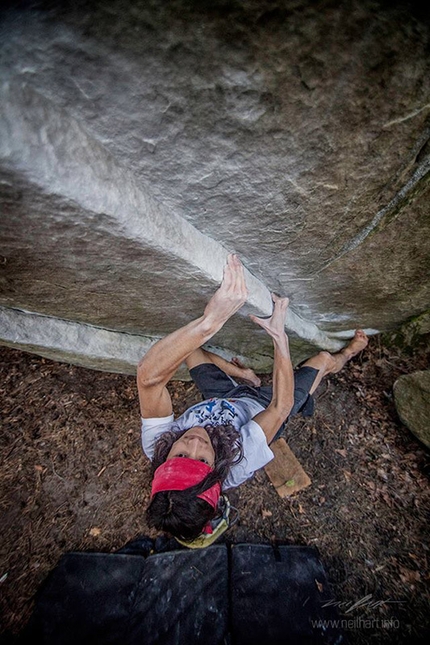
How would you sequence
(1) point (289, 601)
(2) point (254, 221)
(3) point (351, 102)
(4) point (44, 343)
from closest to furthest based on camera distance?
1. (3) point (351, 102)
2. (2) point (254, 221)
3. (1) point (289, 601)
4. (4) point (44, 343)

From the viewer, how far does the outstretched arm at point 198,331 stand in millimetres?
2072

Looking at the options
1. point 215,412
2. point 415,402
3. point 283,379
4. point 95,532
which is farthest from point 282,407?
point 95,532

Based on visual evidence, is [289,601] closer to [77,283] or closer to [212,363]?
[212,363]

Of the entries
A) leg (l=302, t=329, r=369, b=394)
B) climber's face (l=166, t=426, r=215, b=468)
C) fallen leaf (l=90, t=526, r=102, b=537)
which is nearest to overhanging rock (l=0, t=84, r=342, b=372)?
leg (l=302, t=329, r=369, b=394)

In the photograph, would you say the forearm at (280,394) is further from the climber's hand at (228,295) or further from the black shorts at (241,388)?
the climber's hand at (228,295)

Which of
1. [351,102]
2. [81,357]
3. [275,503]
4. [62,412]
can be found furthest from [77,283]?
[275,503]

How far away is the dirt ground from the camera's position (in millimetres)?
2877

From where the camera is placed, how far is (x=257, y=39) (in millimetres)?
975

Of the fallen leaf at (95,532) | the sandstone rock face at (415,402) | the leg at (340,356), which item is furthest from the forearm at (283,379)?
the fallen leaf at (95,532)

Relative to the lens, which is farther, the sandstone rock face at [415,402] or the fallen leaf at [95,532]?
the sandstone rock face at [415,402]

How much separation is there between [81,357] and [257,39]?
3087 millimetres

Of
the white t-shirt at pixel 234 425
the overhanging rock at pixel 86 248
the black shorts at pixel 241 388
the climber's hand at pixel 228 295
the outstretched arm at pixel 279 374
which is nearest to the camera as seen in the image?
the overhanging rock at pixel 86 248

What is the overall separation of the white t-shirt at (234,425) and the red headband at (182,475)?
13.3 inches

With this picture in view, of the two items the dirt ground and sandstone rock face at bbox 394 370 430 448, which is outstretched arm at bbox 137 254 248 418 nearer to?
→ the dirt ground
